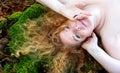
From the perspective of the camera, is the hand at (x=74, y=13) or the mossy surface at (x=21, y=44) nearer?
the hand at (x=74, y=13)

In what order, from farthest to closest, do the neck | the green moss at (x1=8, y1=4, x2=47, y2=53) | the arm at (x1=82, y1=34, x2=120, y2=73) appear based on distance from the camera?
the green moss at (x1=8, y1=4, x2=47, y2=53)
the neck
the arm at (x1=82, y1=34, x2=120, y2=73)

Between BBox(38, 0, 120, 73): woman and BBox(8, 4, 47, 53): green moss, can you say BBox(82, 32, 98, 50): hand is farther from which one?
BBox(8, 4, 47, 53): green moss

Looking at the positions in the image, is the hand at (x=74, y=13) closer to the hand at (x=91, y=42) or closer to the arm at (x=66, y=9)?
the arm at (x=66, y=9)

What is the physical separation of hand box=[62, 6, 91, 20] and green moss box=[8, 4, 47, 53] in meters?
0.32

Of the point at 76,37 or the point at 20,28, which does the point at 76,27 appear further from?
the point at 20,28

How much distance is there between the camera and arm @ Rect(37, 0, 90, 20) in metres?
2.12

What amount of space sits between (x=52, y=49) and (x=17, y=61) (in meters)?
0.21

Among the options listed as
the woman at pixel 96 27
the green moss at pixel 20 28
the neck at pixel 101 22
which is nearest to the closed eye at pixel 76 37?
the woman at pixel 96 27

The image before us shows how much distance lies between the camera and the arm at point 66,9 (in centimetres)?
212

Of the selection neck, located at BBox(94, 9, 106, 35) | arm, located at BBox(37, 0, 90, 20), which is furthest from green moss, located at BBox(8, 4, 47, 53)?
neck, located at BBox(94, 9, 106, 35)

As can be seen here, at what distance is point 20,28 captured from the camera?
2.41 m

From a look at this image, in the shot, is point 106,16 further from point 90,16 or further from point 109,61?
point 109,61

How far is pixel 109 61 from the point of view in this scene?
2.08 m

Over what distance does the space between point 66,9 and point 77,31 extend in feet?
0.50
